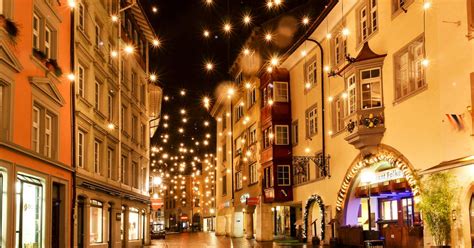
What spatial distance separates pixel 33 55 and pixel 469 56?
11.7 meters

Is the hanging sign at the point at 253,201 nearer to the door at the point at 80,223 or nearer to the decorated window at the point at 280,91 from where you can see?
the decorated window at the point at 280,91

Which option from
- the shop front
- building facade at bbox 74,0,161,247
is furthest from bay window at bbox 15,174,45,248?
the shop front

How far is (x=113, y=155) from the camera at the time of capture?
27.2 metres

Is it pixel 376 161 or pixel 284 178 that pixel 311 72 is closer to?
pixel 284 178

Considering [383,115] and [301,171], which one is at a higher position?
[383,115]

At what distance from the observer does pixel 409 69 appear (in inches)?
808

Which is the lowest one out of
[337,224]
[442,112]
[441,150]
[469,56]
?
[337,224]

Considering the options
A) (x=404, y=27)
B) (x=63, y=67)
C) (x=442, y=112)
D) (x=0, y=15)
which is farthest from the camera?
(x=404, y=27)

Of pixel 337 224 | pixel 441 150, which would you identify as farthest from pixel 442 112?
pixel 337 224

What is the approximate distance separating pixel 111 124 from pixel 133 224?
8289 millimetres

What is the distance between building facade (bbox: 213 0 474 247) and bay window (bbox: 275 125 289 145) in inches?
2.3

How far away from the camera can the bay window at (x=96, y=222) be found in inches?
909

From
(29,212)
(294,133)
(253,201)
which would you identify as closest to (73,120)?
(29,212)

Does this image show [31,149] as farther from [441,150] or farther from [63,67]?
[441,150]
